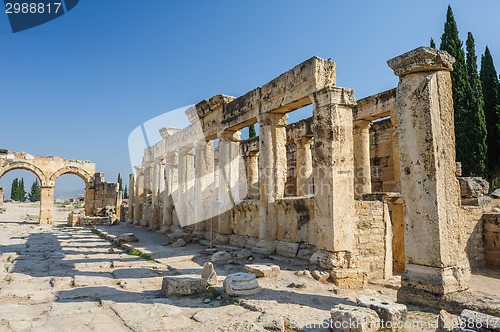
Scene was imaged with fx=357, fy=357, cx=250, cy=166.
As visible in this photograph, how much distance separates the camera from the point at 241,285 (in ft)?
16.7

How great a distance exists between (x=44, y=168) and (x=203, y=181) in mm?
18269

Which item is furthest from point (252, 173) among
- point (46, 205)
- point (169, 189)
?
point (46, 205)

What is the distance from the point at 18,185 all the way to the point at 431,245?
2876 inches

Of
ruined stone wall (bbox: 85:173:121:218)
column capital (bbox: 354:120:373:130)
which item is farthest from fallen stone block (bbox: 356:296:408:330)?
ruined stone wall (bbox: 85:173:121:218)

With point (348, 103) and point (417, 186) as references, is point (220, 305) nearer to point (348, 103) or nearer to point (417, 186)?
point (417, 186)

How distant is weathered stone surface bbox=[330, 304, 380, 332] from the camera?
343cm

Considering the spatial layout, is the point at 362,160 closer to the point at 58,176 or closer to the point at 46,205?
the point at 46,205

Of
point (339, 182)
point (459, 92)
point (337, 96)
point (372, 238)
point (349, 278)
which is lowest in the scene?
point (349, 278)

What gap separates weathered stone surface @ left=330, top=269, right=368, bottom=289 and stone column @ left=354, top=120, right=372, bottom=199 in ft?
17.1

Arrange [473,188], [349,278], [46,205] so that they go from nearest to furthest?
[349,278]
[473,188]
[46,205]

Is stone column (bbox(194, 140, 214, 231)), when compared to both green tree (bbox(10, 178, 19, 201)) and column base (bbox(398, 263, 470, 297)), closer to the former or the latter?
column base (bbox(398, 263, 470, 297))

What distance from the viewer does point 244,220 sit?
10.5 metres

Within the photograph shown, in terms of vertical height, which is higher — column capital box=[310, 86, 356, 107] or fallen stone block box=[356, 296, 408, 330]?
column capital box=[310, 86, 356, 107]

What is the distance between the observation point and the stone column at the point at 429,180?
182 inches
